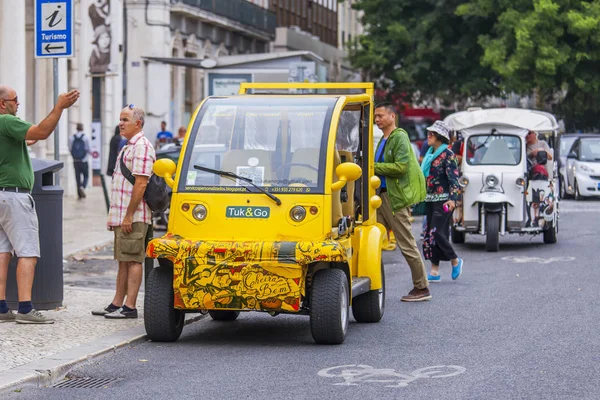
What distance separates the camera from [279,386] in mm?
8539

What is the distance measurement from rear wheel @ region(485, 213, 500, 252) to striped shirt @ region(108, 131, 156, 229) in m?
8.99

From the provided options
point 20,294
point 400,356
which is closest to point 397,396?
point 400,356

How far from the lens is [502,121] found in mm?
22328

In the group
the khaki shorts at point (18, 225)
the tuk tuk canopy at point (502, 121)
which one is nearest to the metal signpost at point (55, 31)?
the khaki shorts at point (18, 225)

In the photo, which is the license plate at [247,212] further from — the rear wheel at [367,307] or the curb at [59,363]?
the rear wheel at [367,307]

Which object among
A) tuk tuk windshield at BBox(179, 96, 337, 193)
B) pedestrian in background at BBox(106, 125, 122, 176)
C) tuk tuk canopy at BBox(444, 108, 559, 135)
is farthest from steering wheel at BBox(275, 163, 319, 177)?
pedestrian in background at BBox(106, 125, 122, 176)

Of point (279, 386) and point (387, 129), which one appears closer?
point (279, 386)

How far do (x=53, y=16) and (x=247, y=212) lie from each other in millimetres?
4686

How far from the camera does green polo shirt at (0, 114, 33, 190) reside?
10.7 meters

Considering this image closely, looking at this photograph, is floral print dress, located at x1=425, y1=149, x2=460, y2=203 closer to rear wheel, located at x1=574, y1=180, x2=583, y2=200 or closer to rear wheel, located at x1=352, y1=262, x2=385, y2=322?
rear wheel, located at x1=352, y1=262, x2=385, y2=322

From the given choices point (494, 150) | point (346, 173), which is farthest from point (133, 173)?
point (494, 150)

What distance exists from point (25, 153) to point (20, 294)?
107 centimetres

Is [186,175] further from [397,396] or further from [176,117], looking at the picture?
[176,117]

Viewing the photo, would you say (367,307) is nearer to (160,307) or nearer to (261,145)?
(261,145)
